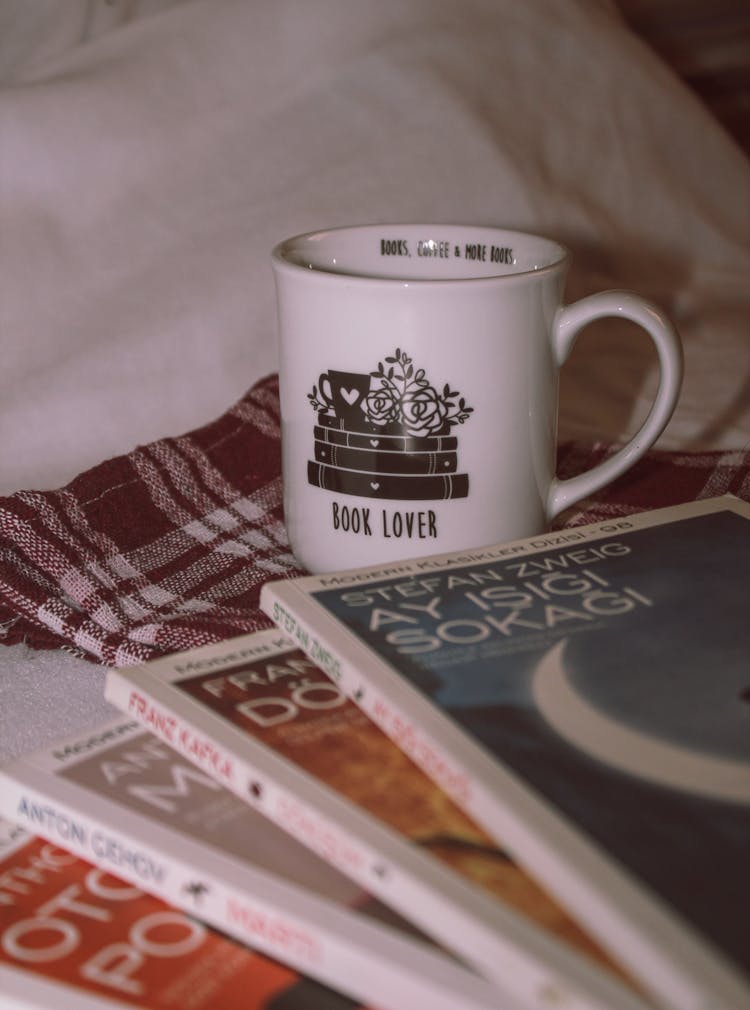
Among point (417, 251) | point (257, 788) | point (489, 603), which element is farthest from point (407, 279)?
point (257, 788)

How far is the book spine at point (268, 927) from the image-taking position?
31 centimetres

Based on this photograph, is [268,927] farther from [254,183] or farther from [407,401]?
[254,183]

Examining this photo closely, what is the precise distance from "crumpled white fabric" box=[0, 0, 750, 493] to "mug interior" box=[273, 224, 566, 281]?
0.78 feet

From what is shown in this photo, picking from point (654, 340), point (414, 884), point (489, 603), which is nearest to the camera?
point (414, 884)

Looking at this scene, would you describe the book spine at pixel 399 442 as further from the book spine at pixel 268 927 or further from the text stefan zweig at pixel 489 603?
the book spine at pixel 268 927

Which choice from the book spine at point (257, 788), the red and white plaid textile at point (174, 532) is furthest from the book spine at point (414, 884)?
the red and white plaid textile at point (174, 532)

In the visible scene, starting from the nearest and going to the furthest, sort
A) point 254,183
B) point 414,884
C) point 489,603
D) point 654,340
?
point 414,884 < point 489,603 < point 654,340 < point 254,183

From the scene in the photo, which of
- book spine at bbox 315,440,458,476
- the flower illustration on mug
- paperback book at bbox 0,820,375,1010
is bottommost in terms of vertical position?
paperback book at bbox 0,820,375,1010

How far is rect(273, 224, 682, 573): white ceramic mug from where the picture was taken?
54 cm

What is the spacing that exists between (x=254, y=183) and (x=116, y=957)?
70cm

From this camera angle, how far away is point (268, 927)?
1.10ft

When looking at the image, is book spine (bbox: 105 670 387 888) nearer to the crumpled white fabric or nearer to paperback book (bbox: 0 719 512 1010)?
paperback book (bbox: 0 719 512 1010)

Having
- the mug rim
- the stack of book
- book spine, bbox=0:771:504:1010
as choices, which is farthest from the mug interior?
book spine, bbox=0:771:504:1010

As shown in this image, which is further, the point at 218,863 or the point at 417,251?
the point at 417,251
